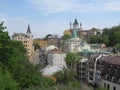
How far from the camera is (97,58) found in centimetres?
4966

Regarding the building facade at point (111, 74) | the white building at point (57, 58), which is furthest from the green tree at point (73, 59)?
the building facade at point (111, 74)

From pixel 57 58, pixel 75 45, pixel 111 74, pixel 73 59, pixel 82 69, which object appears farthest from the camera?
pixel 75 45

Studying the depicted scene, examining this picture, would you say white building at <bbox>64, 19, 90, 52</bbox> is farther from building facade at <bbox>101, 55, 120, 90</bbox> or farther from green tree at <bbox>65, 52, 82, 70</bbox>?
building facade at <bbox>101, 55, 120, 90</bbox>

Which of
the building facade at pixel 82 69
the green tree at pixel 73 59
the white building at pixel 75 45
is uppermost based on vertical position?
the white building at pixel 75 45

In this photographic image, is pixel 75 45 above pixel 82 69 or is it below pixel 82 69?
above

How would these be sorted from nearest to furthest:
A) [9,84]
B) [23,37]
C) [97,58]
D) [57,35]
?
[9,84], [97,58], [23,37], [57,35]

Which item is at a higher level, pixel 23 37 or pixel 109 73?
pixel 23 37

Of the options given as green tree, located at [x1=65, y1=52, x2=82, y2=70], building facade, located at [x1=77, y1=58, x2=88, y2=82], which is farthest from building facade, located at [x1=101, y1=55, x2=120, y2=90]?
green tree, located at [x1=65, y1=52, x2=82, y2=70]

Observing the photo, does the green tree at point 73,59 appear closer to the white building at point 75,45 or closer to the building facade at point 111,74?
the building facade at point 111,74

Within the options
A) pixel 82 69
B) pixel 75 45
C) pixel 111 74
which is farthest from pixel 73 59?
pixel 75 45

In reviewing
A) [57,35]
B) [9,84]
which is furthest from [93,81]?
[57,35]

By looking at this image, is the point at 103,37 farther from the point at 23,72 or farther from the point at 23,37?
the point at 23,72

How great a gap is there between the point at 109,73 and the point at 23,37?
176 feet

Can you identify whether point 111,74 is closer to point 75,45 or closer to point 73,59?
point 73,59
